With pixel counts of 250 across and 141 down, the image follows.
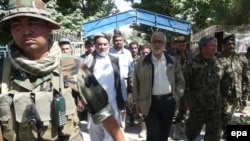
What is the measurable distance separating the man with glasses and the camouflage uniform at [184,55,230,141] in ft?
0.86

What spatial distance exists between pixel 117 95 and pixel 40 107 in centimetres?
270

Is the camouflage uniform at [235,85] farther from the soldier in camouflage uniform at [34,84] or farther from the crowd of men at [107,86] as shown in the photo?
the soldier in camouflage uniform at [34,84]

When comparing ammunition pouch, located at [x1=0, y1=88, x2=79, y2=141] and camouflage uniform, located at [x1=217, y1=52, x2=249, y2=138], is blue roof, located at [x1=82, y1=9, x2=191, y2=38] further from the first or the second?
ammunition pouch, located at [x1=0, y1=88, x2=79, y2=141]

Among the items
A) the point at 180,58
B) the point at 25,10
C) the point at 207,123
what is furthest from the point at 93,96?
the point at 180,58

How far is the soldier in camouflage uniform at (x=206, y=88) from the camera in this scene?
4.43m

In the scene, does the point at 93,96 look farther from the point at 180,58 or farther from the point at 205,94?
the point at 180,58

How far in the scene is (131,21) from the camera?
1125 centimetres

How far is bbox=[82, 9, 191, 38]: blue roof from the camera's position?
1053 centimetres

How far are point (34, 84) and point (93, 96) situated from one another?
12.4 inches

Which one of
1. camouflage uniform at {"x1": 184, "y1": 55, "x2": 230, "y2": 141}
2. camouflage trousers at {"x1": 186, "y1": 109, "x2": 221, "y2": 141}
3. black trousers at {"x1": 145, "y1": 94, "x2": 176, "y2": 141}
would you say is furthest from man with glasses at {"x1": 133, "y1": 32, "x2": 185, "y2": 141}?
camouflage trousers at {"x1": 186, "y1": 109, "x2": 221, "y2": 141}

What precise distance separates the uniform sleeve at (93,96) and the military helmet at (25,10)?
331 millimetres

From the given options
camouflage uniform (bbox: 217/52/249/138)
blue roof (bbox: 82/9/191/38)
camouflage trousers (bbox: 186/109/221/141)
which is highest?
blue roof (bbox: 82/9/191/38)

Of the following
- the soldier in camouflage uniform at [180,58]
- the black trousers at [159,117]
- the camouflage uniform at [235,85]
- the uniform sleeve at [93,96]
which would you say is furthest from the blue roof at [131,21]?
the uniform sleeve at [93,96]

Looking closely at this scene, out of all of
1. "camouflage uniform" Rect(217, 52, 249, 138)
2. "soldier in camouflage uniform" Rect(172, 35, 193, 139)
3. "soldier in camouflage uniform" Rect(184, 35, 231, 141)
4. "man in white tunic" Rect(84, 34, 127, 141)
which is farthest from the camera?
"soldier in camouflage uniform" Rect(172, 35, 193, 139)
